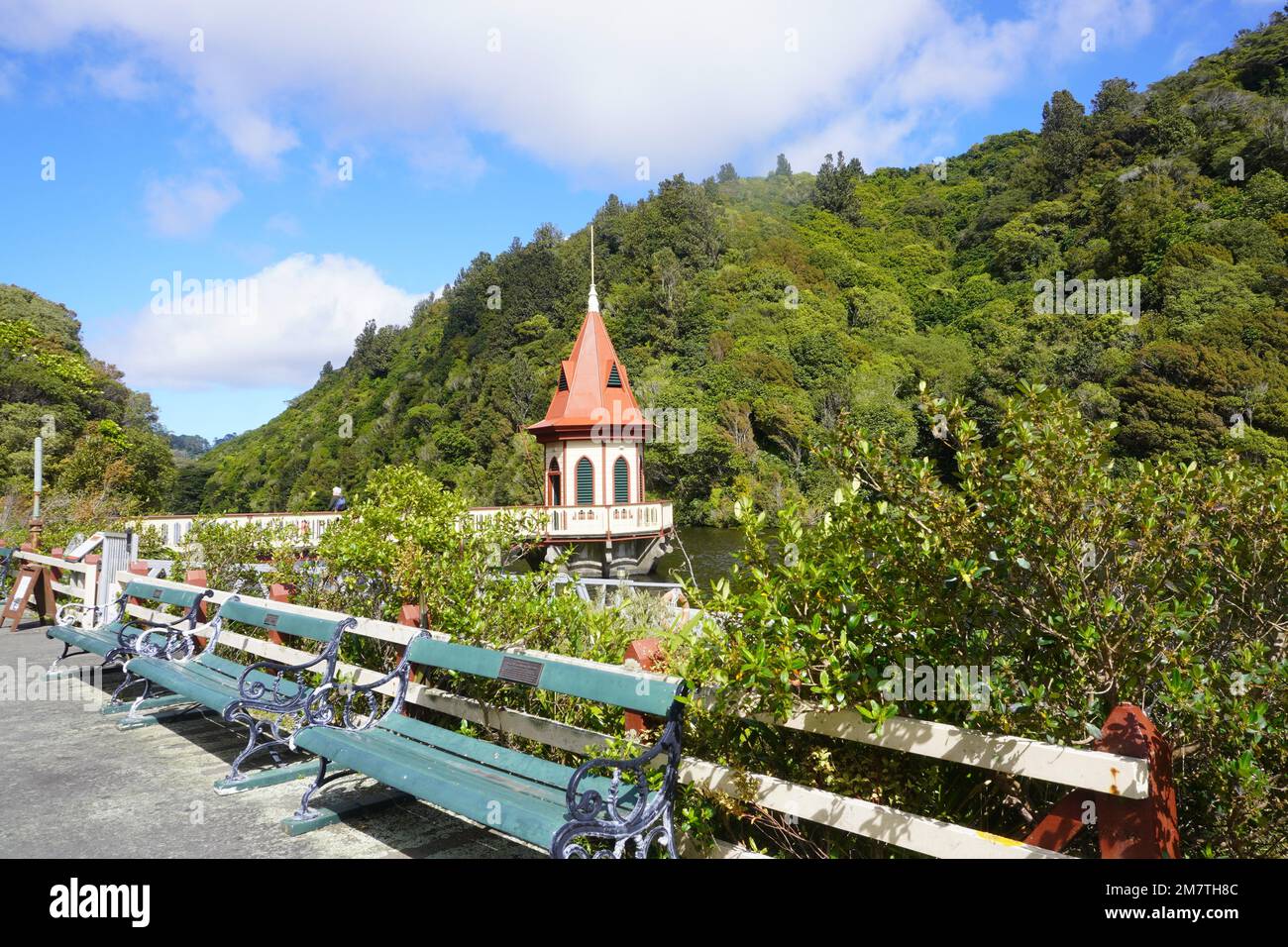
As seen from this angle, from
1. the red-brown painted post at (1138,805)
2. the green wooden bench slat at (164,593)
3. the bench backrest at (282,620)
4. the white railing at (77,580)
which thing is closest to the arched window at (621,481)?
the white railing at (77,580)

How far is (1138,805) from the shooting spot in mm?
2328

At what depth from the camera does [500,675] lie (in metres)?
4.10

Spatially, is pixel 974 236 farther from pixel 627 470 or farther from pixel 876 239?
pixel 627 470

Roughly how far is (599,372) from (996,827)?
2624cm

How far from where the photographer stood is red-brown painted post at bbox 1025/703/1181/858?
2.31 meters

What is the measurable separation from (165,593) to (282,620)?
2.63 meters

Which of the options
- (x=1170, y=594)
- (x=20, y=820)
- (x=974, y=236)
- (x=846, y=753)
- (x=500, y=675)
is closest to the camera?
(x=1170, y=594)

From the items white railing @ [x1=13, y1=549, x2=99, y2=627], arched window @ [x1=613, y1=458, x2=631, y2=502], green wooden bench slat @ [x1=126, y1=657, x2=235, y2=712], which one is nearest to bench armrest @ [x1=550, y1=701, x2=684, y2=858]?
green wooden bench slat @ [x1=126, y1=657, x2=235, y2=712]

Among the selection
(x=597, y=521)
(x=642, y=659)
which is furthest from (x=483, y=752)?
(x=597, y=521)

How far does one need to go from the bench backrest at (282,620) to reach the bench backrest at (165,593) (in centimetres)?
65

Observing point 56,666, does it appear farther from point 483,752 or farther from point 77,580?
point 483,752

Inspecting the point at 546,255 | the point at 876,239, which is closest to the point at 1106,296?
the point at 876,239

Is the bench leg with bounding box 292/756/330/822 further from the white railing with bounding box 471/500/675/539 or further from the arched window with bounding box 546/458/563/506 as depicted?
the arched window with bounding box 546/458/563/506

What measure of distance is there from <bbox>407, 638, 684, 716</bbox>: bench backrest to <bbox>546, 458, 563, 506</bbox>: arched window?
23.5 m
